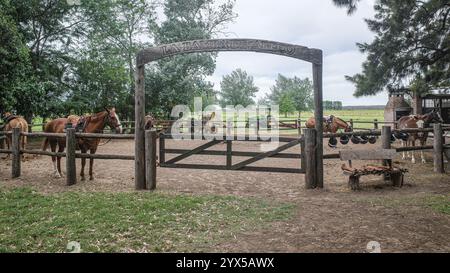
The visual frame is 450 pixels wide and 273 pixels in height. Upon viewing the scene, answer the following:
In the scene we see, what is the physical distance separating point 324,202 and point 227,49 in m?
3.93

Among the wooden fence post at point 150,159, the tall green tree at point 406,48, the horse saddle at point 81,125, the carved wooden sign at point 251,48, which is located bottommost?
the wooden fence post at point 150,159

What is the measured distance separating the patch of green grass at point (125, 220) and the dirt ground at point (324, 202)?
0.49m

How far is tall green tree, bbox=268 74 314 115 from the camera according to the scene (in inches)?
2808

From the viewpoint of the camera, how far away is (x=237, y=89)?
60.9 m

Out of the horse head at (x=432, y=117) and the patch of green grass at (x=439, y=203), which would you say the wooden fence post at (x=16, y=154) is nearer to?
the patch of green grass at (x=439, y=203)

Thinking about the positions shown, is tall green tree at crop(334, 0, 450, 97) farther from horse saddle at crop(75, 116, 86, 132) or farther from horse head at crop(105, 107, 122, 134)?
horse saddle at crop(75, 116, 86, 132)

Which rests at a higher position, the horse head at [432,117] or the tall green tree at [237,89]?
the tall green tree at [237,89]

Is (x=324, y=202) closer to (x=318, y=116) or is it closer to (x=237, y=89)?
(x=318, y=116)

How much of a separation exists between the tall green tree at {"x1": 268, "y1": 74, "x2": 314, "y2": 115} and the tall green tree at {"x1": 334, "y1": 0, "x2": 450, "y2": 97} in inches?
2047

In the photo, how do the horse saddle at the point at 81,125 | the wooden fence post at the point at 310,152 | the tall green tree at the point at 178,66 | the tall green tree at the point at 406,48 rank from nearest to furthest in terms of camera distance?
1. the wooden fence post at the point at 310,152
2. the horse saddle at the point at 81,125
3. the tall green tree at the point at 406,48
4. the tall green tree at the point at 178,66

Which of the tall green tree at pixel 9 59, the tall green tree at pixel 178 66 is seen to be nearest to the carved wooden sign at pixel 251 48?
the tall green tree at pixel 9 59

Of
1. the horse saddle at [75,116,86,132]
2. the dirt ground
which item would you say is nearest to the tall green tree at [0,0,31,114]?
the dirt ground

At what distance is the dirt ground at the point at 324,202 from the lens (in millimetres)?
4387
